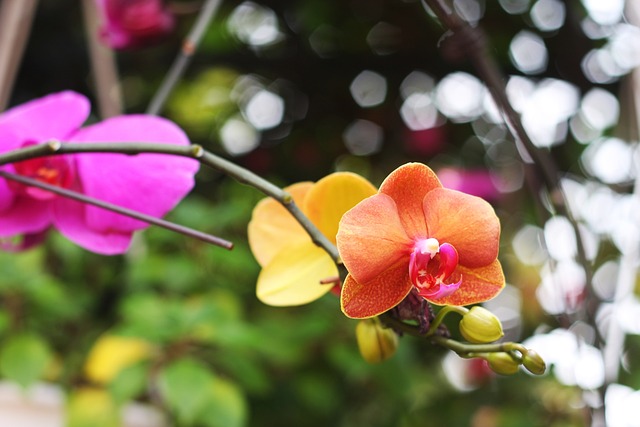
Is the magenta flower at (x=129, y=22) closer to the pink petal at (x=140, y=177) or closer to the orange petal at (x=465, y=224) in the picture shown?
the pink petal at (x=140, y=177)

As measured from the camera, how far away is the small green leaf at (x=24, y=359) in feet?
1.84

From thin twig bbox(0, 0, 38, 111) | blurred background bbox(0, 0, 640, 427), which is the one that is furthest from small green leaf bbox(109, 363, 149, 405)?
thin twig bbox(0, 0, 38, 111)

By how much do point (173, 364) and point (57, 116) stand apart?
1.05 ft

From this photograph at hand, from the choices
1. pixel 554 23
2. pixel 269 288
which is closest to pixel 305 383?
pixel 269 288

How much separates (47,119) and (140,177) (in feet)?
0.17

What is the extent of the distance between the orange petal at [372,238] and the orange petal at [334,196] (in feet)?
0.11

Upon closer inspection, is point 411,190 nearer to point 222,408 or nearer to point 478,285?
point 478,285

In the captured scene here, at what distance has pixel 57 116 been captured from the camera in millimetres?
307

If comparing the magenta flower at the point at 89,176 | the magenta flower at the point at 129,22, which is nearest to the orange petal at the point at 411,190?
the magenta flower at the point at 89,176

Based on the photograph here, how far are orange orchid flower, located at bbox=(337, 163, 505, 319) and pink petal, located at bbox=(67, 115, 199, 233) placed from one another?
0.33ft

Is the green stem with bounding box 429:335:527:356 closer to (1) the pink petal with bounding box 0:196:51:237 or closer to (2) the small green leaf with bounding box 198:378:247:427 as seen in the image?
(1) the pink petal with bounding box 0:196:51:237

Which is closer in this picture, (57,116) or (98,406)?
(57,116)

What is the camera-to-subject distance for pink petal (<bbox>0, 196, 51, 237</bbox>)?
302 mm

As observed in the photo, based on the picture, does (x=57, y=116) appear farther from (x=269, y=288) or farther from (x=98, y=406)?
(x=98, y=406)
